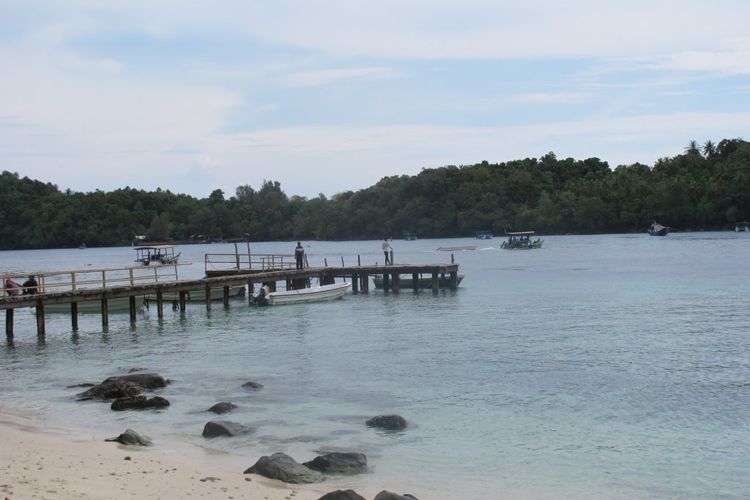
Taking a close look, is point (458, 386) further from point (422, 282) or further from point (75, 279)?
point (422, 282)

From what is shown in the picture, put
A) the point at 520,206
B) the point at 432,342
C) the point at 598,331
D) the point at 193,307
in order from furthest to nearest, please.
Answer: the point at 520,206
the point at 193,307
the point at 598,331
the point at 432,342

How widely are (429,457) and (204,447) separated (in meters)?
4.59

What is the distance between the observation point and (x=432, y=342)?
3253cm

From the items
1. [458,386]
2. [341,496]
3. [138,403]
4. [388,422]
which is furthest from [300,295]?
[341,496]

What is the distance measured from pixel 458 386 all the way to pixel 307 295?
87.7 ft

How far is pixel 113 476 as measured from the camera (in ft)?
43.5

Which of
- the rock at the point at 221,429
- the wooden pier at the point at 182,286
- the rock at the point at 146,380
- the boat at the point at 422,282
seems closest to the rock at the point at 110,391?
the rock at the point at 146,380

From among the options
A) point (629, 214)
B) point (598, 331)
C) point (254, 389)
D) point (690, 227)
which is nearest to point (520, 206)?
point (629, 214)

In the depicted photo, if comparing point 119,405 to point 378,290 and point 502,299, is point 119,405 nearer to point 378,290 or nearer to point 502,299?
point 502,299

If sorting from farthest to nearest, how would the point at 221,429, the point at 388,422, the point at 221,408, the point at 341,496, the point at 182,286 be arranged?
the point at 182,286, the point at 221,408, the point at 388,422, the point at 221,429, the point at 341,496

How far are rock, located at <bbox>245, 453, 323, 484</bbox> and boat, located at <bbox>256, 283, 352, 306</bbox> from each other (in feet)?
112

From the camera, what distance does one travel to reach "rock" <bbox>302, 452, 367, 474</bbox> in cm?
1492

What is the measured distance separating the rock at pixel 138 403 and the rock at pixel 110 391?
0.85 meters

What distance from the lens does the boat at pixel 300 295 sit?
48.3m
